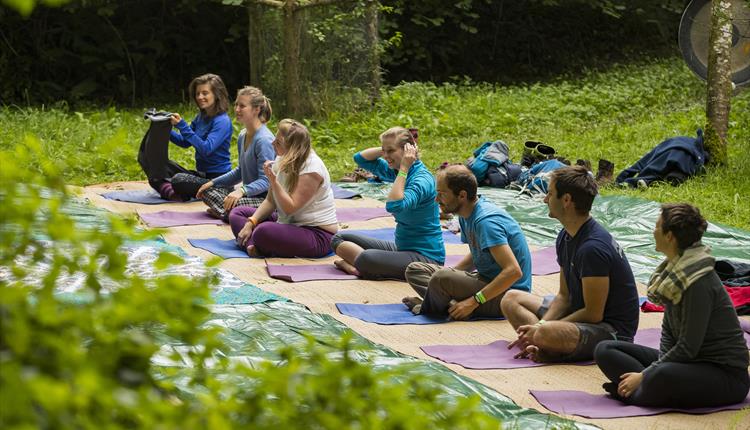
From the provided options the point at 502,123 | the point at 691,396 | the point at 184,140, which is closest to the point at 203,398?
the point at 691,396

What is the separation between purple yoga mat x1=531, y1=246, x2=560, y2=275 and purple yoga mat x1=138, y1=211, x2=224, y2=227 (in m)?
2.60

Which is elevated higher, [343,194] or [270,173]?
[270,173]

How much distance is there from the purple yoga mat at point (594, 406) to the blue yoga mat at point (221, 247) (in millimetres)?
3166

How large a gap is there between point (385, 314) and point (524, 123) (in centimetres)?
883

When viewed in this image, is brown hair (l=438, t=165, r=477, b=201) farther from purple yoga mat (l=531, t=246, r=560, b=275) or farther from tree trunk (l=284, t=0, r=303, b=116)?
tree trunk (l=284, t=0, r=303, b=116)

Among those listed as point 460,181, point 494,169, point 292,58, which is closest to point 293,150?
point 460,181

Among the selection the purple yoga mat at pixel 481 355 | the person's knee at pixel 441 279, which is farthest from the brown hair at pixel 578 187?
the person's knee at pixel 441 279

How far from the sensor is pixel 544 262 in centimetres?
683

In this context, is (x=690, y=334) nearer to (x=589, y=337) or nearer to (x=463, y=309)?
(x=589, y=337)

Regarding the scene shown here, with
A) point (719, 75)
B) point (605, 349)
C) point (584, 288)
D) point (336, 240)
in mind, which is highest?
point (719, 75)

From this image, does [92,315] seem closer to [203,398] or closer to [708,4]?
[203,398]

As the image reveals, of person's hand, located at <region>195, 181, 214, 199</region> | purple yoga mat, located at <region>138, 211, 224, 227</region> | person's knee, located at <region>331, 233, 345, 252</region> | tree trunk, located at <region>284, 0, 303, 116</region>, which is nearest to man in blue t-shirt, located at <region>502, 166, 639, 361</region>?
person's knee, located at <region>331, 233, 345, 252</region>

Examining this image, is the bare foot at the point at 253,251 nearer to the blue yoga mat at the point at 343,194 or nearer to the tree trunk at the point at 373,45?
the blue yoga mat at the point at 343,194

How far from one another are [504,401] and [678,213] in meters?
1.01
